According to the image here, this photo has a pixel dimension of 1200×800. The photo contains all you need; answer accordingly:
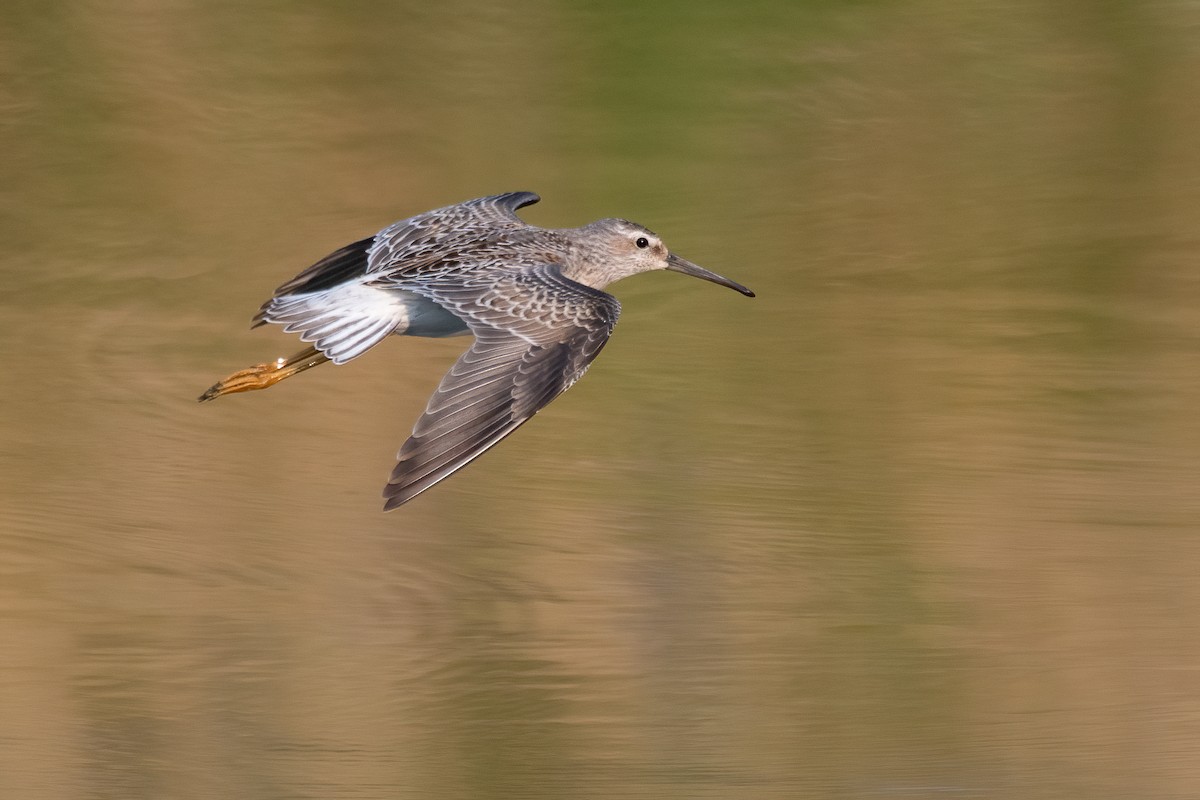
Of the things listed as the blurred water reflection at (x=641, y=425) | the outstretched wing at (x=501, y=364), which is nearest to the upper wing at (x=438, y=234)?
the outstretched wing at (x=501, y=364)

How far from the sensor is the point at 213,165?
14.0 metres

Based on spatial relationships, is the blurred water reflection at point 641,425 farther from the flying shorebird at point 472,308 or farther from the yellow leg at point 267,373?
the flying shorebird at point 472,308

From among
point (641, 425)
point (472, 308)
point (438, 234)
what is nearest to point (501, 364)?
point (472, 308)

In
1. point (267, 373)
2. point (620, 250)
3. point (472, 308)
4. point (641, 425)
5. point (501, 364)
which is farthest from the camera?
point (641, 425)

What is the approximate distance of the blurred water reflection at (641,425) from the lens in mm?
7816

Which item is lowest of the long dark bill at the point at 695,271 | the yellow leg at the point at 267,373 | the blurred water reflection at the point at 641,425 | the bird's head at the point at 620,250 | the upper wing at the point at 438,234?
the blurred water reflection at the point at 641,425

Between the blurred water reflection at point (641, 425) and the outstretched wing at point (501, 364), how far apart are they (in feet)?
4.08

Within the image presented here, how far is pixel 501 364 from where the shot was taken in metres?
7.48

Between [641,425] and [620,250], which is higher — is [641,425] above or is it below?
below

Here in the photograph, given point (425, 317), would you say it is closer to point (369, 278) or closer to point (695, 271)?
point (369, 278)

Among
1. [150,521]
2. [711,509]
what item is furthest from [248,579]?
[711,509]

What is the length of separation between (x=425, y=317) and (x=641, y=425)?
8.03ft

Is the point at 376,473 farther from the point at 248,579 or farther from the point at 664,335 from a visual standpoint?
the point at 664,335

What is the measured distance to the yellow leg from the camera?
8.80 metres
